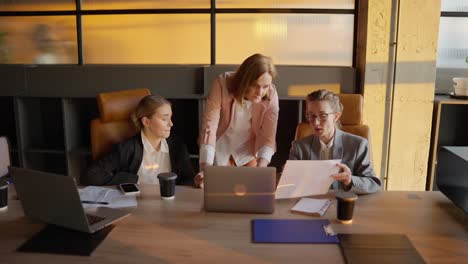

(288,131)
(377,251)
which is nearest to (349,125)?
(377,251)

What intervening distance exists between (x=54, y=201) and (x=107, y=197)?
0.37 metres

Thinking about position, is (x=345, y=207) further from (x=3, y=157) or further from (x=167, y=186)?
(x=3, y=157)

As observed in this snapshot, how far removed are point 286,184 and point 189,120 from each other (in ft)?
6.86

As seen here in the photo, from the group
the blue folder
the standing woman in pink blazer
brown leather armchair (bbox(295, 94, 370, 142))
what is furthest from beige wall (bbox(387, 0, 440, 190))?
the blue folder

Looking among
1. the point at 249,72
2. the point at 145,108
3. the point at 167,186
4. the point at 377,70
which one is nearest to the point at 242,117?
the point at 249,72

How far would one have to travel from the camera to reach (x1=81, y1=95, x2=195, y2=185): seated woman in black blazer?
2.23 metres

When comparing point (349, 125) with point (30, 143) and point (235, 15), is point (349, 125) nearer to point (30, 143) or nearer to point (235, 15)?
point (235, 15)

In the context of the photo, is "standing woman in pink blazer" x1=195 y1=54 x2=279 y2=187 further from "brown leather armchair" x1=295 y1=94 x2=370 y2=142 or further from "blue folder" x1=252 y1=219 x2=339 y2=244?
"blue folder" x1=252 y1=219 x2=339 y2=244

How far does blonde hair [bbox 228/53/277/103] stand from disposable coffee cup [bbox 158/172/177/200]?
25.3 inches

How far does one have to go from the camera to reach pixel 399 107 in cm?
324

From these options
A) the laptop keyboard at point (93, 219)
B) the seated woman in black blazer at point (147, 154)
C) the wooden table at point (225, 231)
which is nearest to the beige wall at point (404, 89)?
the wooden table at point (225, 231)

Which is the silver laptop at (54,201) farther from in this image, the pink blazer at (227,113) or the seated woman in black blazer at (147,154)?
the pink blazer at (227,113)

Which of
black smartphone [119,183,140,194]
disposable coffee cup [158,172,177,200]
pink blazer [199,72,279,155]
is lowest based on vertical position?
black smartphone [119,183,140,194]

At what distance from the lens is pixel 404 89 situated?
10.6ft
